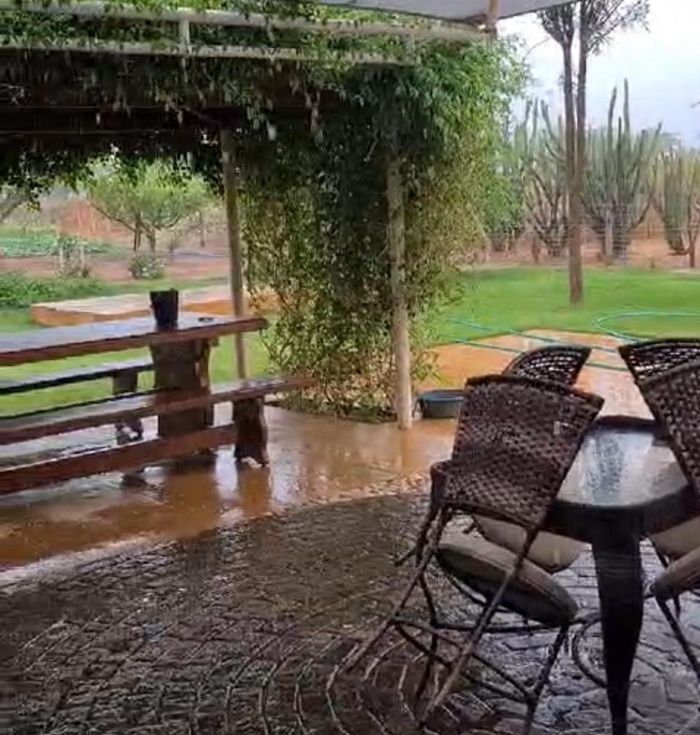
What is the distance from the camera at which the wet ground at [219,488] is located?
503cm

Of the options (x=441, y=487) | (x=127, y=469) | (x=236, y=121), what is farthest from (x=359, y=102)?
(x=441, y=487)

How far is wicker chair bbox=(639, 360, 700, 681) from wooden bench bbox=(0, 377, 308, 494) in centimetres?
319

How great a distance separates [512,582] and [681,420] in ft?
1.88

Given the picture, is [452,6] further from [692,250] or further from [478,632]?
[692,250]

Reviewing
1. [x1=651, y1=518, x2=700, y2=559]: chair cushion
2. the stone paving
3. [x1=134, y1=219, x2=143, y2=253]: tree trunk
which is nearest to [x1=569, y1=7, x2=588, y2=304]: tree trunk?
[x1=134, y1=219, x2=143, y2=253]: tree trunk

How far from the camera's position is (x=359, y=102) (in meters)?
6.35

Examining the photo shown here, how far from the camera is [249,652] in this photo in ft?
11.7

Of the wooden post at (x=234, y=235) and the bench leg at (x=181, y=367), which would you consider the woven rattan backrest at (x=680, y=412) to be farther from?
the wooden post at (x=234, y=235)

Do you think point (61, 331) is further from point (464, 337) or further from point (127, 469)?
point (464, 337)

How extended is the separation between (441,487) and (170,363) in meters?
3.35

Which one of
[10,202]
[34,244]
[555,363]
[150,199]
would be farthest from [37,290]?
[555,363]

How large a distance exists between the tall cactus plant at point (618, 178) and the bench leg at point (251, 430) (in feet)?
18.8

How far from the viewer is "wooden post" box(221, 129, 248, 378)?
24.0ft

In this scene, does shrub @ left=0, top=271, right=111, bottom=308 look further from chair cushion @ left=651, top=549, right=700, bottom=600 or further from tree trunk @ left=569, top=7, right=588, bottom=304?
chair cushion @ left=651, top=549, right=700, bottom=600
